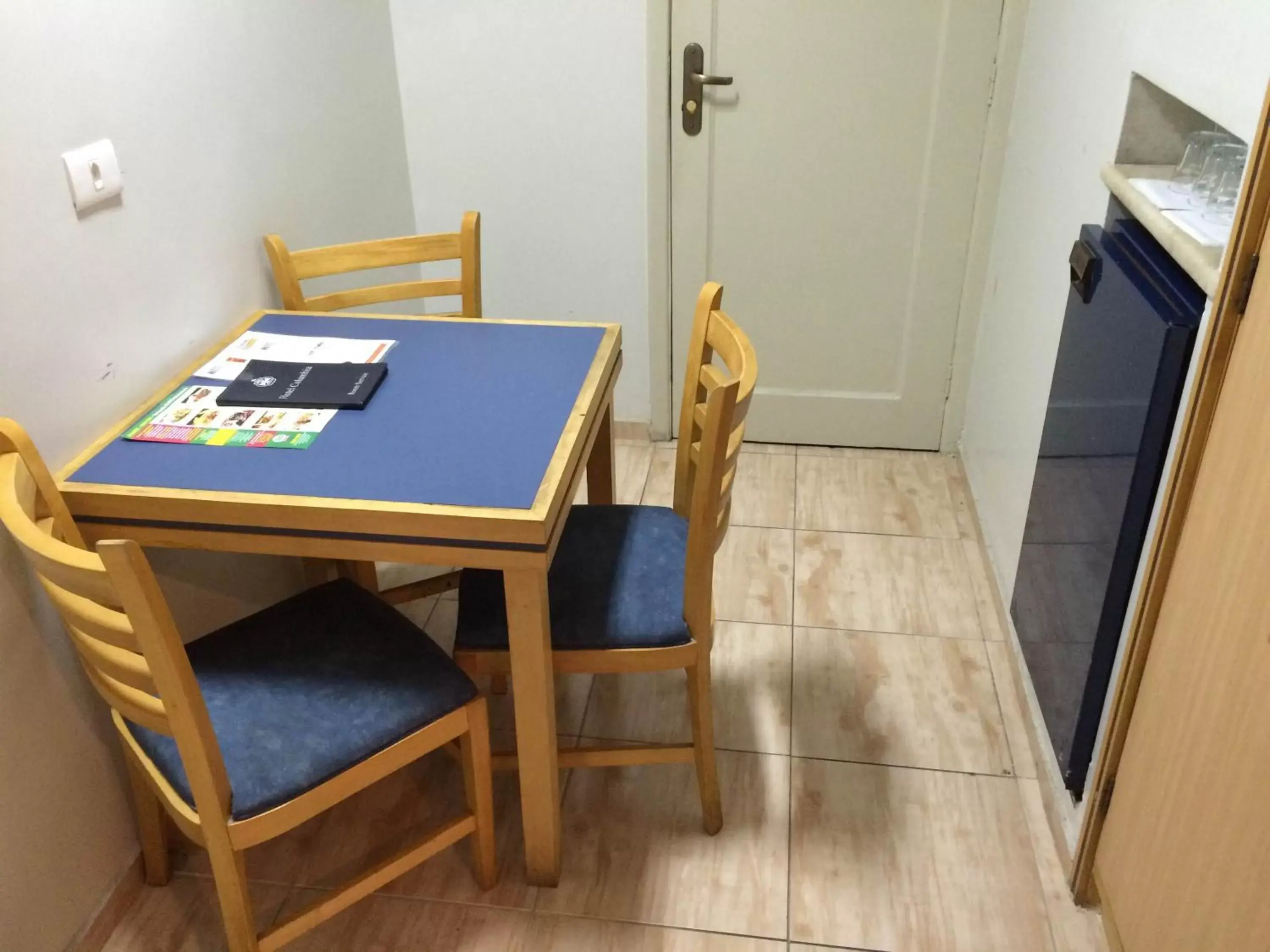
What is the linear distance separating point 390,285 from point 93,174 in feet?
2.54

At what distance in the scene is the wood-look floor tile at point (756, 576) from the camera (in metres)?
2.43

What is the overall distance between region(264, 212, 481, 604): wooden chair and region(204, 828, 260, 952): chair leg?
2.75 feet

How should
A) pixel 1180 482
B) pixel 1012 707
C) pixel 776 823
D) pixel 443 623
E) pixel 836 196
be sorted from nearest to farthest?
pixel 1180 482, pixel 776 823, pixel 1012 707, pixel 443 623, pixel 836 196

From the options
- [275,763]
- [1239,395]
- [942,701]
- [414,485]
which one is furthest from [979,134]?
[275,763]

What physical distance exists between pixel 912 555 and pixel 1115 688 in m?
1.11

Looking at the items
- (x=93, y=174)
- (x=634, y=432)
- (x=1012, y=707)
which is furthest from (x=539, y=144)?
(x=1012, y=707)

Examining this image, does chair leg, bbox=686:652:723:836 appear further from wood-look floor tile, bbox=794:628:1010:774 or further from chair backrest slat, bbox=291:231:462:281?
chair backrest slat, bbox=291:231:462:281

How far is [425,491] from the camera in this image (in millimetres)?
1439

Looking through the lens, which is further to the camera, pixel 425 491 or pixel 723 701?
pixel 723 701

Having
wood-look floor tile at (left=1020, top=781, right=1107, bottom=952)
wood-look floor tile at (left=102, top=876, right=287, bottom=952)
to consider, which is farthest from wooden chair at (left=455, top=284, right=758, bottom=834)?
wood-look floor tile at (left=1020, top=781, right=1107, bottom=952)

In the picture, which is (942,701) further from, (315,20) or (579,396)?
(315,20)

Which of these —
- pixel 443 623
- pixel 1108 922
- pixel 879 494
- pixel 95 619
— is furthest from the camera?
pixel 879 494

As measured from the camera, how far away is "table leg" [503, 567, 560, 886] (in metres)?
1.46

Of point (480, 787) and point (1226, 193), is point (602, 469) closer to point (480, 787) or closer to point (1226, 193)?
point (480, 787)
